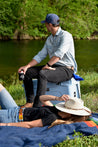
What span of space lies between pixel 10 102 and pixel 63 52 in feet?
4.07

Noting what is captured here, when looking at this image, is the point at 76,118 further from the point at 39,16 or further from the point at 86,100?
the point at 39,16

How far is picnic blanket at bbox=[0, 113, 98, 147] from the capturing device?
2502 mm

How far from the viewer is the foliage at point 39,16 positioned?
92.0 ft

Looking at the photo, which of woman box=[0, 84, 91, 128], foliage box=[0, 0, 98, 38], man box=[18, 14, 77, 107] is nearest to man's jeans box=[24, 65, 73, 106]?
man box=[18, 14, 77, 107]

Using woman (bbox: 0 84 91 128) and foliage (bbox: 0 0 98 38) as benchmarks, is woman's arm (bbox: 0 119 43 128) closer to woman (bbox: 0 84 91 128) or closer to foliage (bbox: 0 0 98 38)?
woman (bbox: 0 84 91 128)

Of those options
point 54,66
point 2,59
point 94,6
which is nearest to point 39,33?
point 94,6

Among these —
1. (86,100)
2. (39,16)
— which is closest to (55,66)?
(86,100)

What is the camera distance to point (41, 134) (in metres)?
2.74

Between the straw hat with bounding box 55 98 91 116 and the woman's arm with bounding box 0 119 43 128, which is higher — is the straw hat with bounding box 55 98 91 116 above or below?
above

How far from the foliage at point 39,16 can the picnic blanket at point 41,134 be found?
80.7 ft

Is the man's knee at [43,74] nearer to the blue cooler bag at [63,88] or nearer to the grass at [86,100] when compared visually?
the blue cooler bag at [63,88]

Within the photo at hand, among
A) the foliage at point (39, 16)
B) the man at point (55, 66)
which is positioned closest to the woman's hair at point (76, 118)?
the man at point (55, 66)

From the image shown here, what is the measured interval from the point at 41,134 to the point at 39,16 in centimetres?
2912

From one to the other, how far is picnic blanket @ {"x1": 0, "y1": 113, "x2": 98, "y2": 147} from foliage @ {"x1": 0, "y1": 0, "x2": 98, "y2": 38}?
24.6 meters
